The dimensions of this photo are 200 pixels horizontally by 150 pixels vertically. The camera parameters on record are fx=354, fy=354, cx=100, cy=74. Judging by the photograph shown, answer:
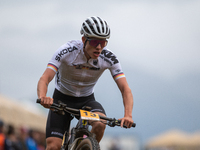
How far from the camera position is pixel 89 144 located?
4930mm

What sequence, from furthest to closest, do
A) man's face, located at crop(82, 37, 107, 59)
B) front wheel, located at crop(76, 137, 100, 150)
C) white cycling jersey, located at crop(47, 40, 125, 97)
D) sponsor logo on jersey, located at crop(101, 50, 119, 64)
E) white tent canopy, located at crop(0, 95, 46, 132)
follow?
white tent canopy, located at crop(0, 95, 46, 132) → sponsor logo on jersey, located at crop(101, 50, 119, 64) → white cycling jersey, located at crop(47, 40, 125, 97) → man's face, located at crop(82, 37, 107, 59) → front wheel, located at crop(76, 137, 100, 150)

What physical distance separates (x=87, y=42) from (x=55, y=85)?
4.54 feet

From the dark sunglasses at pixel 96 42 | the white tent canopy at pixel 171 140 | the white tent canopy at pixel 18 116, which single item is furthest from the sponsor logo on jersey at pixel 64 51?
the white tent canopy at pixel 171 140

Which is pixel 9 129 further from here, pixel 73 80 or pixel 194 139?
pixel 194 139

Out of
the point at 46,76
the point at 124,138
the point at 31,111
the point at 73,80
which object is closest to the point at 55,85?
the point at 73,80

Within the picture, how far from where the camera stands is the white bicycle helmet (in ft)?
19.6

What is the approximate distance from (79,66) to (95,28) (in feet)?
2.60

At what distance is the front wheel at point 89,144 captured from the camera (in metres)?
4.80

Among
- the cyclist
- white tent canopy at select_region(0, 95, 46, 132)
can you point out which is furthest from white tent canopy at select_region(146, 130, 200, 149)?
the cyclist

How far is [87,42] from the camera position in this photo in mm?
6145

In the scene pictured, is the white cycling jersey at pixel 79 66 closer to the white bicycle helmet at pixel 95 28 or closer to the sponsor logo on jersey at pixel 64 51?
the sponsor logo on jersey at pixel 64 51

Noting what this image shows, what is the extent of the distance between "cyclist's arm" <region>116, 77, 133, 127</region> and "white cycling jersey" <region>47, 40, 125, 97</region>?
0.44ft

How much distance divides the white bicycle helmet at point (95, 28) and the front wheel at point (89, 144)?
184cm

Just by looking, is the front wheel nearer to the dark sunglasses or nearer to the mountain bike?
the mountain bike
